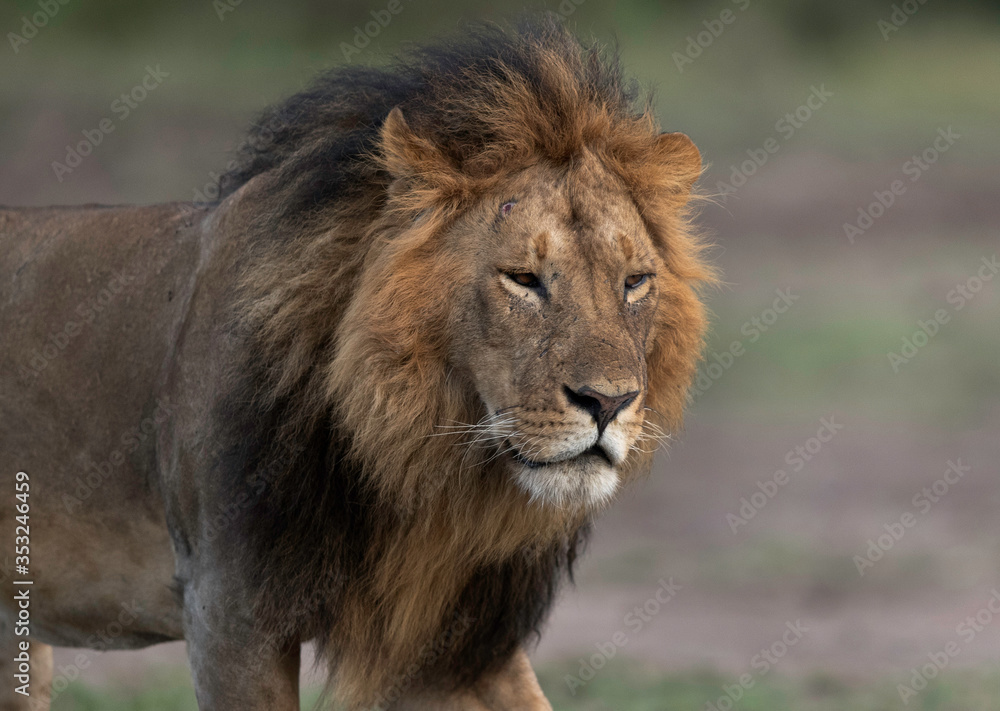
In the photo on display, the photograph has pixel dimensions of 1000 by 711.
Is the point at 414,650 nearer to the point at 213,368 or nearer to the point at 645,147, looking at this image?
the point at 213,368

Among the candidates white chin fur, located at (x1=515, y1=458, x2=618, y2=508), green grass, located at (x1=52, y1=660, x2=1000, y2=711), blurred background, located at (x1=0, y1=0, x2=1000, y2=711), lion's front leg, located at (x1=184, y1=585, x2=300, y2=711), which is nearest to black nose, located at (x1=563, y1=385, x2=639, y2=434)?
white chin fur, located at (x1=515, y1=458, x2=618, y2=508)

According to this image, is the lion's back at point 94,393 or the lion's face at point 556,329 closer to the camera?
the lion's face at point 556,329

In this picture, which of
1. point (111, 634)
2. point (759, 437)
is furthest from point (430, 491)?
point (759, 437)

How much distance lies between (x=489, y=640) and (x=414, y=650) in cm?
24

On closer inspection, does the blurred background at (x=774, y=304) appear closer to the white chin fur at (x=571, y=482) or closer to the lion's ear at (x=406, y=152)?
the lion's ear at (x=406, y=152)

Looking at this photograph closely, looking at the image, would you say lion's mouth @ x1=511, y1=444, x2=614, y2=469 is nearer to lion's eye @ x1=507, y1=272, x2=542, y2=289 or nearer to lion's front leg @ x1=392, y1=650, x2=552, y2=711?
lion's eye @ x1=507, y1=272, x2=542, y2=289

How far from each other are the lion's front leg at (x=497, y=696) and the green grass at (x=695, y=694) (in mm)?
2838

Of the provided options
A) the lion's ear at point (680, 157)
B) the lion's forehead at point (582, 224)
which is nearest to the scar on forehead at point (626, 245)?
the lion's forehead at point (582, 224)

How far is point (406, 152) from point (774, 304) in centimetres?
1205

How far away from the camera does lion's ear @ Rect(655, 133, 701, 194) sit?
148 inches

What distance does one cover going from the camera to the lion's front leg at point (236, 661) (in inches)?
142

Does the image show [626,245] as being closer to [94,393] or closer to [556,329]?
[556,329]

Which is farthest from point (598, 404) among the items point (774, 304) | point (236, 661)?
point (774, 304)

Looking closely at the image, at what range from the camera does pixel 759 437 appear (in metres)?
12.8
